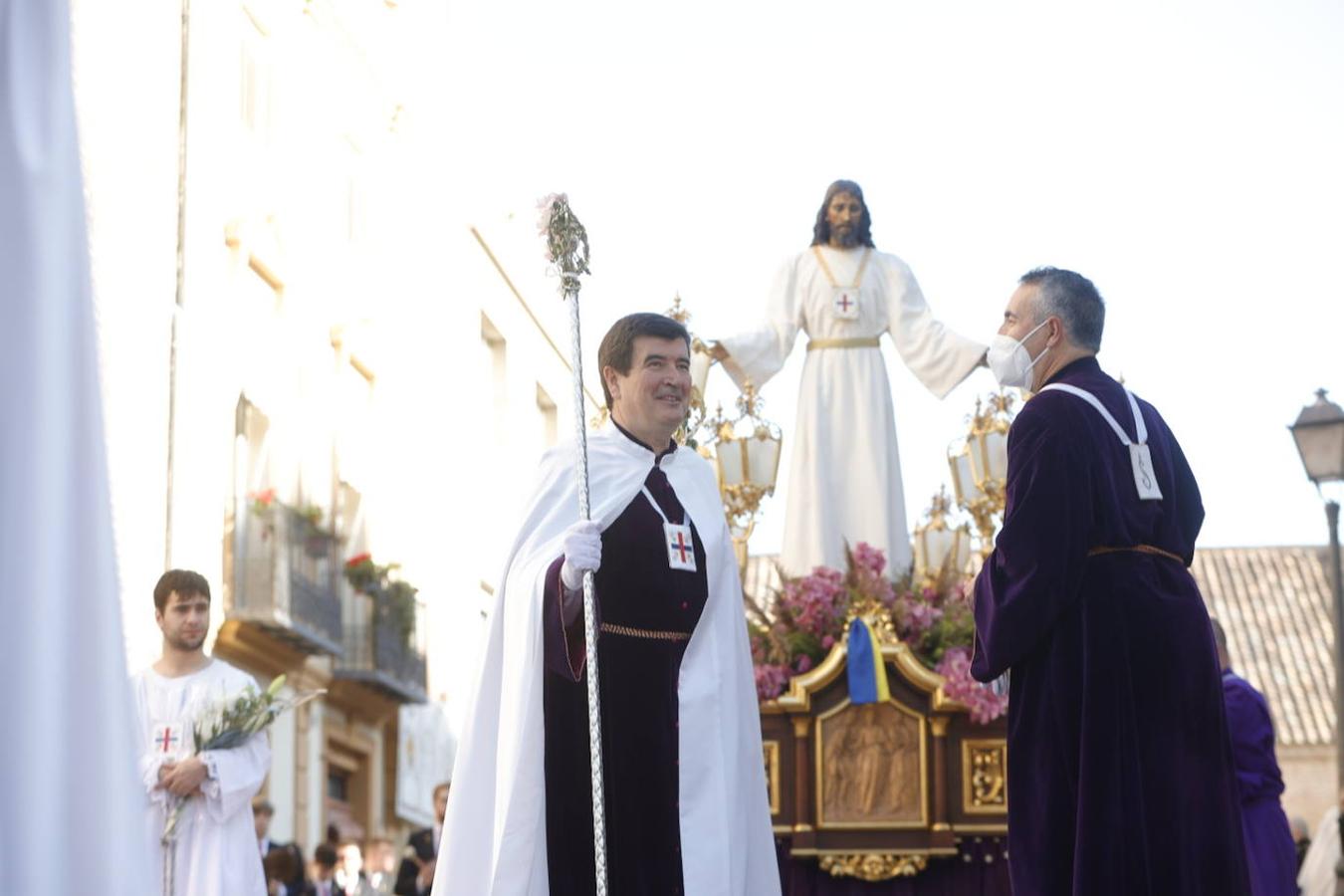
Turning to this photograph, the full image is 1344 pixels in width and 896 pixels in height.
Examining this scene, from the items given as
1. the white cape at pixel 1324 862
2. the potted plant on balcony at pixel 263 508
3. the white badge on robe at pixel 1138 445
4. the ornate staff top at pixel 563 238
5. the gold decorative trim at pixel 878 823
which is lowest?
the white cape at pixel 1324 862

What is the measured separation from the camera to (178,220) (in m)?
18.4

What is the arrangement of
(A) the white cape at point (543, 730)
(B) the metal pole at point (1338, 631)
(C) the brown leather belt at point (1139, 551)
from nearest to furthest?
(C) the brown leather belt at point (1139, 551) < (A) the white cape at point (543, 730) < (B) the metal pole at point (1338, 631)

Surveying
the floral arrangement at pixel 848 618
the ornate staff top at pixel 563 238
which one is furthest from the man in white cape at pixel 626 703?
the floral arrangement at pixel 848 618

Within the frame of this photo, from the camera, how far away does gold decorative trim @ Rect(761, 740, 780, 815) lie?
7.99 m

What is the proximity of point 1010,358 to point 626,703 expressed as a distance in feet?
4.58

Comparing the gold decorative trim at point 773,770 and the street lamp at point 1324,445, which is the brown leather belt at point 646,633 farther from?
the street lamp at point 1324,445

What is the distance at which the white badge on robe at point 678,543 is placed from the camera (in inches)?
218

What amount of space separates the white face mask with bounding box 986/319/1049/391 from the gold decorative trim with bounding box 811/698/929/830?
2.77 meters

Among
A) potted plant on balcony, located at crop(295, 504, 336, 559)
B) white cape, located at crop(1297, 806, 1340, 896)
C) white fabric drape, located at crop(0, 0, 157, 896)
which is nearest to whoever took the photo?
white fabric drape, located at crop(0, 0, 157, 896)

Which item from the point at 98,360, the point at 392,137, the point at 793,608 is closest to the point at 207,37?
the point at 392,137

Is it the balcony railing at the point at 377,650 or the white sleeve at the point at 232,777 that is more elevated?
the balcony railing at the point at 377,650

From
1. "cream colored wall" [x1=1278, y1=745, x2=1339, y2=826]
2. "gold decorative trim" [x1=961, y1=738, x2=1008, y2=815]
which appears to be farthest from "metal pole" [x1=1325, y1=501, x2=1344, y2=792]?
"cream colored wall" [x1=1278, y1=745, x2=1339, y2=826]

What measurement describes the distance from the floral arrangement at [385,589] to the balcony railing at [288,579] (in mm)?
547

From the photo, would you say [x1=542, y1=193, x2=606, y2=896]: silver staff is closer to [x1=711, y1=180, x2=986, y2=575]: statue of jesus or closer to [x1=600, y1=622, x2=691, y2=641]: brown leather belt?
[x1=600, y1=622, x2=691, y2=641]: brown leather belt
